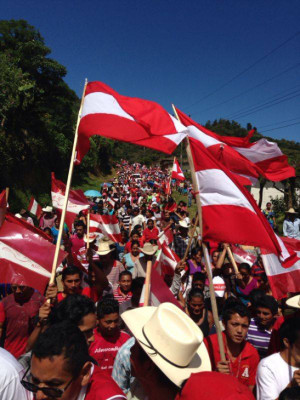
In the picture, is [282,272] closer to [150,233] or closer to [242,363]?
[242,363]

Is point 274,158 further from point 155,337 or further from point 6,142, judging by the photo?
point 6,142

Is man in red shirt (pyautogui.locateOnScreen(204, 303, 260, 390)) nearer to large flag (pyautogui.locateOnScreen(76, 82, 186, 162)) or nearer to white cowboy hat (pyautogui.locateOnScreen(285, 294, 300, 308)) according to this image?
white cowboy hat (pyautogui.locateOnScreen(285, 294, 300, 308))

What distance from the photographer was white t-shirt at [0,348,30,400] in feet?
5.65

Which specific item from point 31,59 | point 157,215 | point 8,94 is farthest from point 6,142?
point 31,59

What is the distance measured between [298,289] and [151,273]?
215 cm

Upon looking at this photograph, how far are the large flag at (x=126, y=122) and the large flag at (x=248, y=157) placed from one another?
865mm

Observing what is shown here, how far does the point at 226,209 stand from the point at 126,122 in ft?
5.10


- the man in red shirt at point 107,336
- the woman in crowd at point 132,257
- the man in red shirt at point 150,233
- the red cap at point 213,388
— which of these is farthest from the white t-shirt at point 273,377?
the man in red shirt at point 150,233

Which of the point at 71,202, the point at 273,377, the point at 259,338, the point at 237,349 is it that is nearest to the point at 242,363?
the point at 237,349

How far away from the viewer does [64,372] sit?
1629mm

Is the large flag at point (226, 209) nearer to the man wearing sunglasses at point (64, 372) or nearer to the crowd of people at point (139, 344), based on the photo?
the crowd of people at point (139, 344)

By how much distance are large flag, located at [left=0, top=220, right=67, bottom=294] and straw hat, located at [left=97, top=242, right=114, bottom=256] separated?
1.53 m

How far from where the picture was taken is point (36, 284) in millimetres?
3277

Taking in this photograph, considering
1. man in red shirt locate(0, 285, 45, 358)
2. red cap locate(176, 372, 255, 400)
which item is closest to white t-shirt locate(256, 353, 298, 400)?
red cap locate(176, 372, 255, 400)
